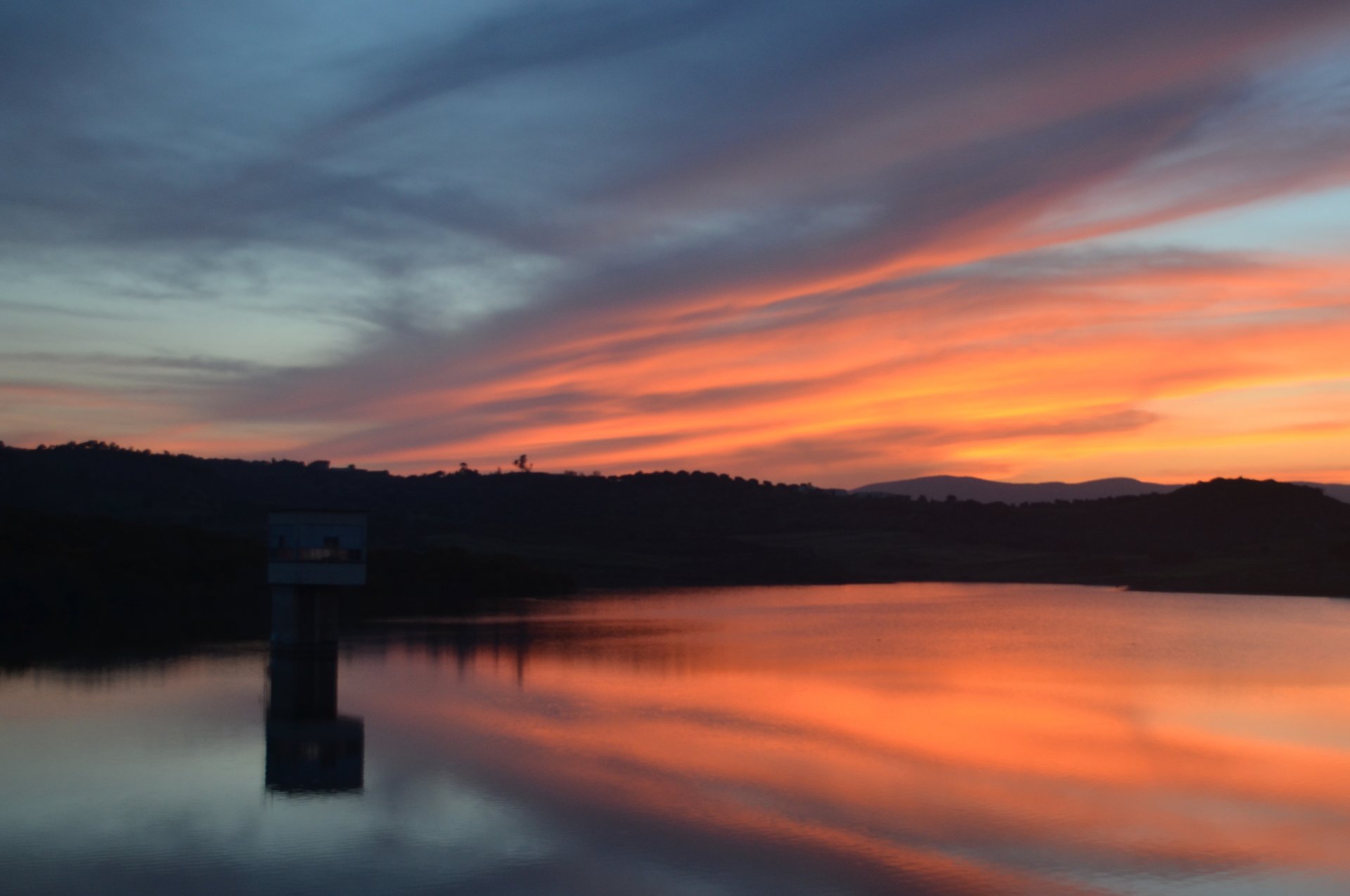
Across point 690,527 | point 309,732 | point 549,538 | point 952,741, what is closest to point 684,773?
point 952,741

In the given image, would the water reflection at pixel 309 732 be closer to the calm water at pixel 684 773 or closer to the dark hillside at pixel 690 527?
the calm water at pixel 684 773

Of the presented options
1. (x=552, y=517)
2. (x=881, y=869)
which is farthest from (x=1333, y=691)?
(x=552, y=517)

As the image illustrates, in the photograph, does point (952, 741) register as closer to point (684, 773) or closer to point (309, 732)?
point (684, 773)

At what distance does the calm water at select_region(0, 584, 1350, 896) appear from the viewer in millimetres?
17156

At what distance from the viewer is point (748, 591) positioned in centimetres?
9688

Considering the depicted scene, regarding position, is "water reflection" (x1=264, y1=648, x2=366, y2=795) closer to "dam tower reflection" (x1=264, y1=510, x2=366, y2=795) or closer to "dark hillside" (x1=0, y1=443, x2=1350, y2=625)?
"dam tower reflection" (x1=264, y1=510, x2=366, y2=795)

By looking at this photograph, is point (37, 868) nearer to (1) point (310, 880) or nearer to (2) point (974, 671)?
(1) point (310, 880)

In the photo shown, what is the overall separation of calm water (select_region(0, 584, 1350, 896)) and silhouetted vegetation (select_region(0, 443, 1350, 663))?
22629 millimetres

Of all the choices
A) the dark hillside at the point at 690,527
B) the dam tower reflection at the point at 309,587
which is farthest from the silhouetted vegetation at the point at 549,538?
the dam tower reflection at the point at 309,587

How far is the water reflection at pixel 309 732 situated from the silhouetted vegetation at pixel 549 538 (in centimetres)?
1527

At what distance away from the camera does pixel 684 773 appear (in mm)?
23969

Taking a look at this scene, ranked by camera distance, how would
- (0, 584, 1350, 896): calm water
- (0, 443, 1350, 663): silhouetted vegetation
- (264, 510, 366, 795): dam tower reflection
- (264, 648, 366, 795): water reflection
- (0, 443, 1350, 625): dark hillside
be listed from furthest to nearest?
(0, 443, 1350, 625): dark hillside < (0, 443, 1350, 663): silhouetted vegetation < (264, 510, 366, 795): dam tower reflection < (264, 648, 366, 795): water reflection < (0, 584, 1350, 896): calm water

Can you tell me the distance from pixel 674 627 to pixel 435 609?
1896 centimetres

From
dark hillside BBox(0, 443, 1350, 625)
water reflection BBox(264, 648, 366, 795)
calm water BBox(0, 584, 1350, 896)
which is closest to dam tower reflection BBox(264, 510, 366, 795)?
water reflection BBox(264, 648, 366, 795)
